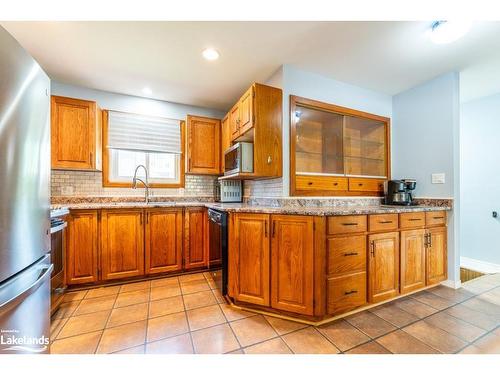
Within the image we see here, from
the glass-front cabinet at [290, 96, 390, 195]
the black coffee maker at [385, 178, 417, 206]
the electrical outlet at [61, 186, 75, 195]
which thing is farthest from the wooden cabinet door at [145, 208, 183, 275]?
the black coffee maker at [385, 178, 417, 206]

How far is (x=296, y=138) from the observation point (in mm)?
2381

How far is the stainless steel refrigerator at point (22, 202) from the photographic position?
77 cm

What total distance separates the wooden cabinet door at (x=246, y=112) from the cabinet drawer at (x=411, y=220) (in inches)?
69.6

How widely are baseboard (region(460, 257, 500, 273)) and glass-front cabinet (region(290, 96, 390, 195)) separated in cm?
173

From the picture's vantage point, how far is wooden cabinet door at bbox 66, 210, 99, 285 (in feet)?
7.27

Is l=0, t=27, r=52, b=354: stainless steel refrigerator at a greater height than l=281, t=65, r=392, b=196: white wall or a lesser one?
lesser

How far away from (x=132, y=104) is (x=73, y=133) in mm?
838

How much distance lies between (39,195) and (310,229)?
5.36ft

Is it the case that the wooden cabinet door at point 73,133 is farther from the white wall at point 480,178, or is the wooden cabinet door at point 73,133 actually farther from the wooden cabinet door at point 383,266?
the white wall at point 480,178

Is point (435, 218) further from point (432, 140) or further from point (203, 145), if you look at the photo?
point (203, 145)

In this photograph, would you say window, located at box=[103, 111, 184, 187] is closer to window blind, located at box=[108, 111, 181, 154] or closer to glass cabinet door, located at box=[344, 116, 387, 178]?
window blind, located at box=[108, 111, 181, 154]

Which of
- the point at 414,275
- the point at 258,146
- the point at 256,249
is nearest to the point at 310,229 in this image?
the point at 256,249

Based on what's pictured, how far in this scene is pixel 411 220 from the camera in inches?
83.5
